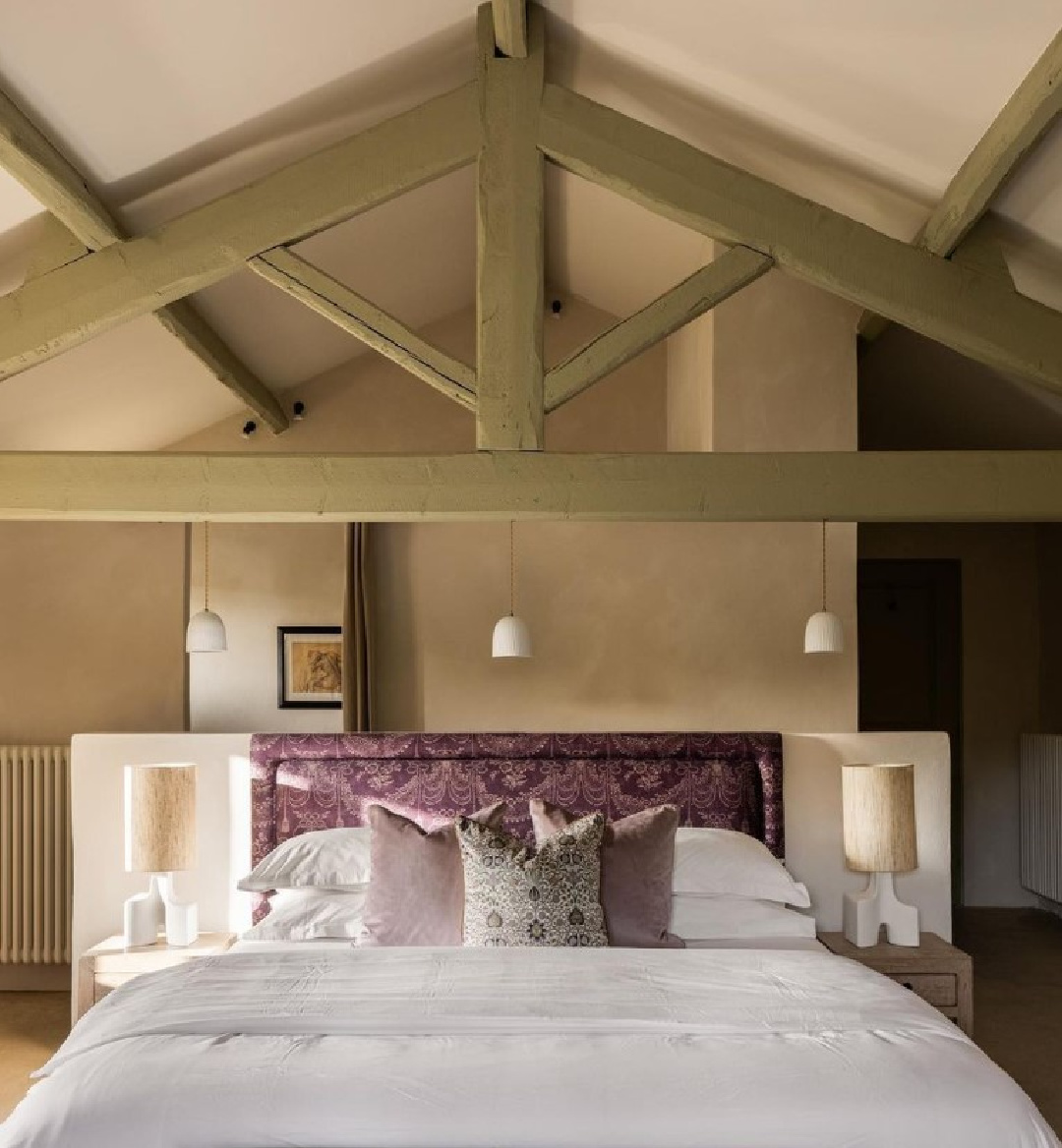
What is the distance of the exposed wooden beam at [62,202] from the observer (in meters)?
3.80

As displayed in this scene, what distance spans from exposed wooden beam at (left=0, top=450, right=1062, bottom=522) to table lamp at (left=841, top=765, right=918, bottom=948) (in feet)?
3.13

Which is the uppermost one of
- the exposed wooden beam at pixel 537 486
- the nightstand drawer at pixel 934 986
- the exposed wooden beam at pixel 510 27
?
the exposed wooden beam at pixel 510 27

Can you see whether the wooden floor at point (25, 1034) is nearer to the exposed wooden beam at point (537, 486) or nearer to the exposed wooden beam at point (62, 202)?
the exposed wooden beam at point (537, 486)

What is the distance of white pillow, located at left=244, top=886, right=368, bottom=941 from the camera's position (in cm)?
447

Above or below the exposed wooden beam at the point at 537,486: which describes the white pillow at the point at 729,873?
below

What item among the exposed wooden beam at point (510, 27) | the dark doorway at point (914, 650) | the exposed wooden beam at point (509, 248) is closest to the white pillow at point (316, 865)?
the exposed wooden beam at point (509, 248)

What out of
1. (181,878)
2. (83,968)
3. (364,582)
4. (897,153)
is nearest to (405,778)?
(181,878)

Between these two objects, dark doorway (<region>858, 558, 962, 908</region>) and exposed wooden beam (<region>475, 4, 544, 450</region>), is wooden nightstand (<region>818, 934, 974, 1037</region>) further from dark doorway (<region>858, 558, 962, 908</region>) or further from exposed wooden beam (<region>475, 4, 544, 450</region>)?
dark doorway (<region>858, 558, 962, 908</region>)

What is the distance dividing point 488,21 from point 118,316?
61.0 inches

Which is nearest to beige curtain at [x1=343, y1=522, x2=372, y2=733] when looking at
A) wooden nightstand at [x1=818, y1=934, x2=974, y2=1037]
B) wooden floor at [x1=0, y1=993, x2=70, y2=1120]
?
wooden floor at [x1=0, y1=993, x2=70, y2=1120]

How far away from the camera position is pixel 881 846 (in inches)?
186

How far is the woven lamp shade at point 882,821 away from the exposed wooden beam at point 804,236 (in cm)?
143

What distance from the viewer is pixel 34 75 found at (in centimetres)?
372

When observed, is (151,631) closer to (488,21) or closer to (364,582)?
(364,582)
